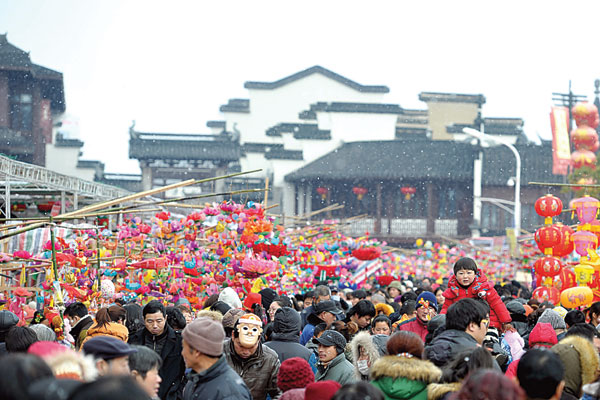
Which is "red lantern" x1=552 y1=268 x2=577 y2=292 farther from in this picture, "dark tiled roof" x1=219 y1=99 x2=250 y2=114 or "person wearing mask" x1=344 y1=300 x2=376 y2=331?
"dark tiled roof" x1=219 y1=99 x2=250 y2=114

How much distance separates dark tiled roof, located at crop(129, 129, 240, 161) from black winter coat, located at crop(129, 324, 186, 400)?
119 feet

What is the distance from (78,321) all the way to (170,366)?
5.36ft

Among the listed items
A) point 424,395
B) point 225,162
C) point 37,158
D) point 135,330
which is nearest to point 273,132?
point 225,162

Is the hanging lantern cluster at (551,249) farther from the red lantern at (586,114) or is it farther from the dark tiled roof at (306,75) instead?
the dark tiled roof at (306,75)

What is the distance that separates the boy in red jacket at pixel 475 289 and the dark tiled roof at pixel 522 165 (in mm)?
31700

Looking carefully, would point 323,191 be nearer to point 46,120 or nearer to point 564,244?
point 46,120

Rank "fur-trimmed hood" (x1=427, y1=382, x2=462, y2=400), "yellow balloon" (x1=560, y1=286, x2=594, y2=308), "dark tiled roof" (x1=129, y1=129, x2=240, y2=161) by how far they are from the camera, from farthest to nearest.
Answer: "dark tiled roof" (x1=129, y1=129, x2=240, y2=161) → "yellow balloon" (x1=560, y1=286, x2=594, y2=308) → "fur-trimmed hood" (x1=427, y1=382, x2=462, y2=400)

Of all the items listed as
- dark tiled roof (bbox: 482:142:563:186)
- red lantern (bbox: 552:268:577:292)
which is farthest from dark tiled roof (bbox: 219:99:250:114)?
red lantern (bbox: 552:268:577:292)

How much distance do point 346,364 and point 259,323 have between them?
0.68 m

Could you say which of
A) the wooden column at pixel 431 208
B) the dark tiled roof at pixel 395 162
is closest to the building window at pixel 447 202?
the wooden column at pixel 431 208

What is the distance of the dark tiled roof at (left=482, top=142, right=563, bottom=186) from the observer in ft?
126

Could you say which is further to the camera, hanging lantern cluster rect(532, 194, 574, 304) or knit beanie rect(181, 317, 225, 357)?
hanging lantern cluster rect(532, 194, 574, 304)

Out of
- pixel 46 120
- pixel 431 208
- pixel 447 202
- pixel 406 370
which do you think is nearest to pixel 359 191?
pixel 431 208

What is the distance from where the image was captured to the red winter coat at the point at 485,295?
712 cm
